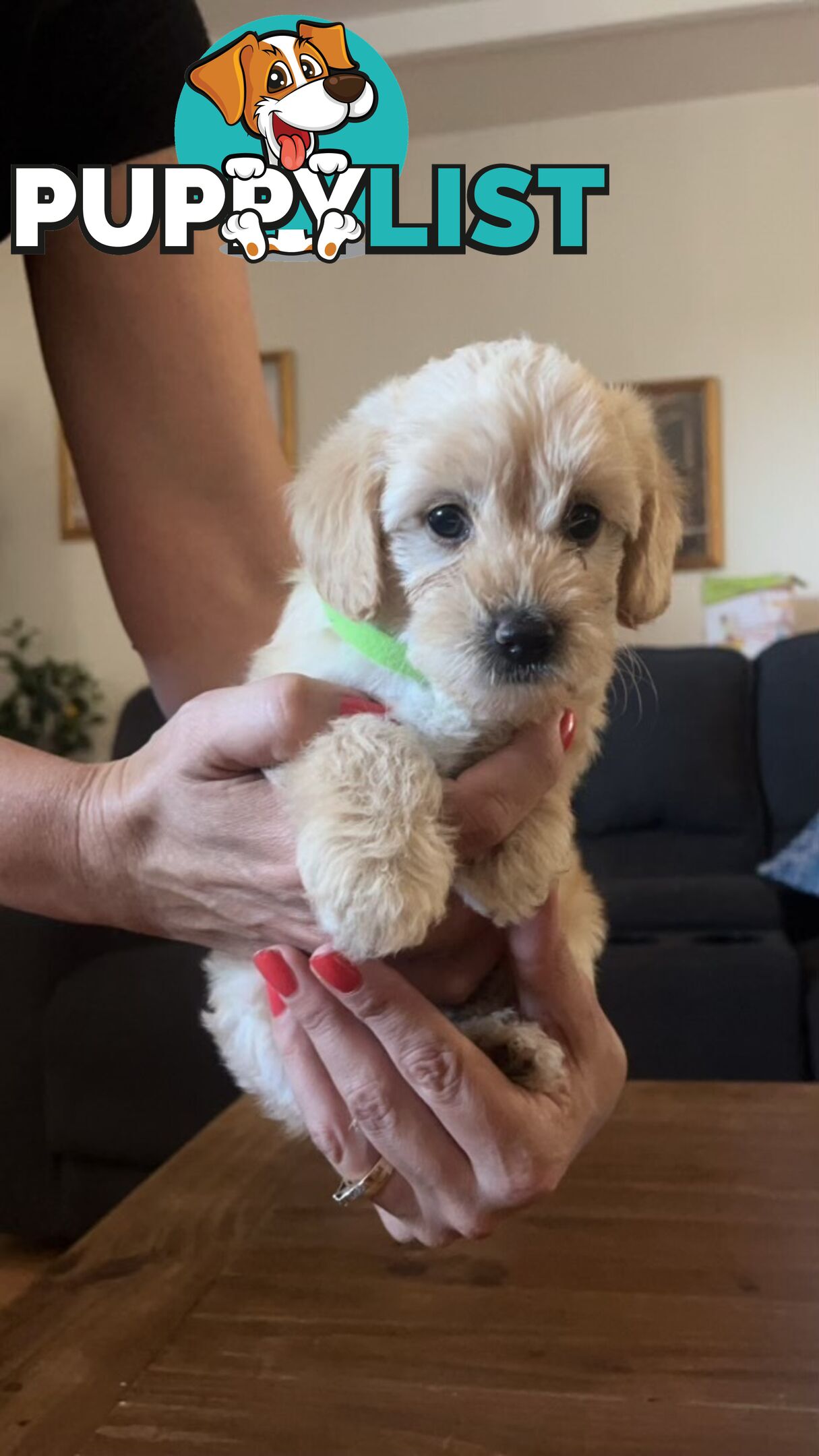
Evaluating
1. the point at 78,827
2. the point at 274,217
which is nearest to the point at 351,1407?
the point at 78,827

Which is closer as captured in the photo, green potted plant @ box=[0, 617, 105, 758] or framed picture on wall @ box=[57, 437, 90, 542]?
green potted plant @ box=[0, 617, 105, 758]

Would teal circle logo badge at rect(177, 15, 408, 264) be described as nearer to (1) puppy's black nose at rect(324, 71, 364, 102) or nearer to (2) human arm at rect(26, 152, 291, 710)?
(1) puppy's black nose at rect(324, 71, 364, 102)

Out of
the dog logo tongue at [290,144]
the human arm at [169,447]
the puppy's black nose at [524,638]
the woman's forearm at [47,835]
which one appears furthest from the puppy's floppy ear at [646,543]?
the dog logo tongue at [290,144]

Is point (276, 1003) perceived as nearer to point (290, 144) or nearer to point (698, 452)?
point (290, 144)

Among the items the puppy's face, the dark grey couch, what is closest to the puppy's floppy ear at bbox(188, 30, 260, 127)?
the dark grey couch

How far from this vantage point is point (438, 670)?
3.63 ft

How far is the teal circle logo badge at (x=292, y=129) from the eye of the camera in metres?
3.12

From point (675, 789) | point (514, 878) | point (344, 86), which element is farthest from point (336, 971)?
point (344, 86)

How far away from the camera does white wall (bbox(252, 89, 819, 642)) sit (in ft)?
15.8

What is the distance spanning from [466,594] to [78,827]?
1.49 ft

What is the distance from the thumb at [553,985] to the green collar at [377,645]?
0.27 m

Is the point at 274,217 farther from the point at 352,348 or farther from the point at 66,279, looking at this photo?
the point at 66,279

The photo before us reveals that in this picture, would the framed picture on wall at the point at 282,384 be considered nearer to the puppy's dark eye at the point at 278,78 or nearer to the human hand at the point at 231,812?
the puppy's dark eye at the point at 278,78

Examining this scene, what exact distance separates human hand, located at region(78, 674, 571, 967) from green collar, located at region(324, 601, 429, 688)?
0.15 feet
